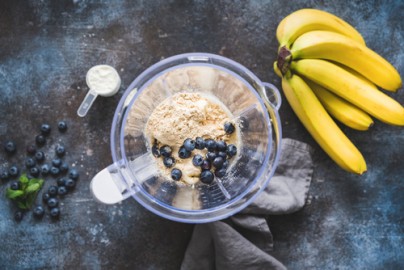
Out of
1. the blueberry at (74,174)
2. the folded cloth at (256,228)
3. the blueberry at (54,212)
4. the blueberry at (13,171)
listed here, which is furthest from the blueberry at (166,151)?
the blueberry at (13,171)

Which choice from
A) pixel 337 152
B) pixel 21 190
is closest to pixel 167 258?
pixel 21 190

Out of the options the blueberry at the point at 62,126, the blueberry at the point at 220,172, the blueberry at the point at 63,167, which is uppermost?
the blueberry at the point at 220,172

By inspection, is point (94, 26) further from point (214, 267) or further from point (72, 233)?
point (214, 267)

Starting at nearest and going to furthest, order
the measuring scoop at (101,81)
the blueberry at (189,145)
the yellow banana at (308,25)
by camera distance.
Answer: the blueberry at (189,145), the yellow banana at (308,25), the measuring scoop at (101,81)

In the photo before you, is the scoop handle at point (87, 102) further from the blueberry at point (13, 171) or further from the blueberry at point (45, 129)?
the blueberry at point (13, 171)

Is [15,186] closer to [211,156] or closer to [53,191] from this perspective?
[53,191]

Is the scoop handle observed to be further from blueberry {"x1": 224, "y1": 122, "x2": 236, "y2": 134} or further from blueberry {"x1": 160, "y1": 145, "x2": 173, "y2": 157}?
blueberry {"x1": 224, "y1": 122, "x2": 236, "y2": 134}

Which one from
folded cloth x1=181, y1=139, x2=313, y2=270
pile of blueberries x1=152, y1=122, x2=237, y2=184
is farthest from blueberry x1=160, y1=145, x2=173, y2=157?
folded cloth x1=181, y1=139, x2=313, y2=270

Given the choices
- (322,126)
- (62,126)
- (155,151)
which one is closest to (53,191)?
(62,126)

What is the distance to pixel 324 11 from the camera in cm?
187

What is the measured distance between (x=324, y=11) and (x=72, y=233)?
130 cm

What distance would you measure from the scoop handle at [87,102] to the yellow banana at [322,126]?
2.33 feet

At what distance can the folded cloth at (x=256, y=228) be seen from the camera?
5.66 feet

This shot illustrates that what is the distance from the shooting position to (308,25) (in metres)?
1.70
